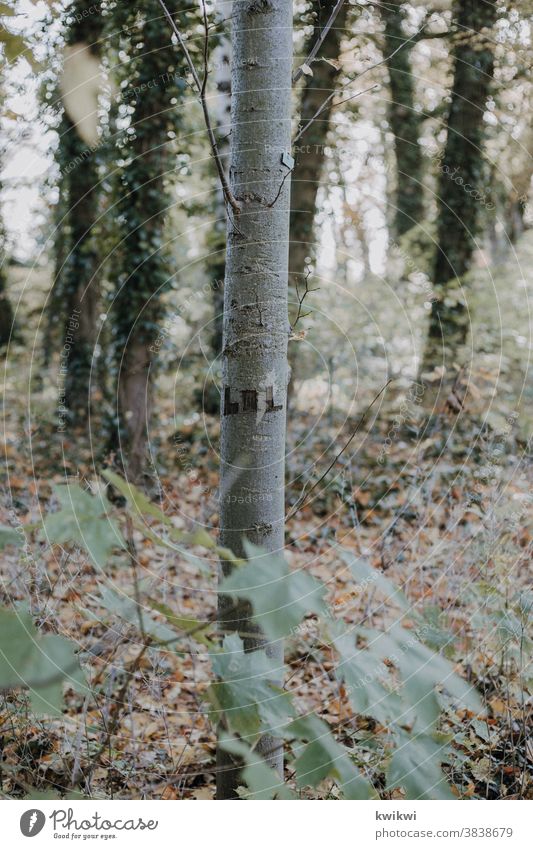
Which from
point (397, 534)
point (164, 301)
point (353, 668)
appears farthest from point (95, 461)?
point (353, 668)

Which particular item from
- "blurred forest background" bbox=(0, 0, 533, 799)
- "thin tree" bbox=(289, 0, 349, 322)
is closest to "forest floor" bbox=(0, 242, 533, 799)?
"blurred forest background" bbox=(0, 0, 533, 799)

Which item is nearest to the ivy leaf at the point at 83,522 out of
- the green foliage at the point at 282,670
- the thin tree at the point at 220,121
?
the green foliage at the point at 282,670

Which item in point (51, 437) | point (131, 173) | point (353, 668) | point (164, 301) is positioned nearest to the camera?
point (353, 668)

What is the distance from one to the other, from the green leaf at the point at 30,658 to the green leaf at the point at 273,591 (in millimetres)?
313

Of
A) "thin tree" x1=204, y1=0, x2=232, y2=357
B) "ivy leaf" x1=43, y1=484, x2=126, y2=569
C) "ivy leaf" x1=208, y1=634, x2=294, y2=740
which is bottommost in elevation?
"ivy leaf" x1=208, y1=634, x2=294, y2=740

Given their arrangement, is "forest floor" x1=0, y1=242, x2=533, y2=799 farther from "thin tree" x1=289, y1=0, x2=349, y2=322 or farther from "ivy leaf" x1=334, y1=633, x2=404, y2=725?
"thin tree" x1=289, y1=0, x2=349, y2=322

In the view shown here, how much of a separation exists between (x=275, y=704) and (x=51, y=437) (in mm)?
5700

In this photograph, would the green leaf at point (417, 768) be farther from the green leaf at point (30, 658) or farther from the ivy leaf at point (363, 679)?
the green leaf at point (30, 658)

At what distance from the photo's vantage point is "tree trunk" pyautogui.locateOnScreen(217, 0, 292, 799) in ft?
5.17

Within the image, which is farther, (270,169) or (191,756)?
(191,756)

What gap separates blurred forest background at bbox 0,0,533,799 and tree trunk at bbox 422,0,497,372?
0.13ft
